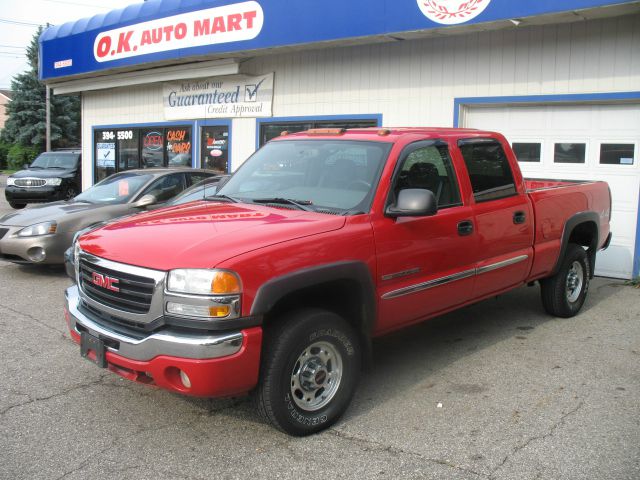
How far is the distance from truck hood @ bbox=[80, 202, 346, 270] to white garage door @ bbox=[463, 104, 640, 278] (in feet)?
20.3

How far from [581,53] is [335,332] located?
670 cm

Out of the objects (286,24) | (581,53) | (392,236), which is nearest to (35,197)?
(286,24)

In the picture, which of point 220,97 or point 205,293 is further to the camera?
point 220,97

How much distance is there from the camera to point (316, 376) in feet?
12.9

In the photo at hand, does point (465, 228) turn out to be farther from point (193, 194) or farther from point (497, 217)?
point (193, 194)

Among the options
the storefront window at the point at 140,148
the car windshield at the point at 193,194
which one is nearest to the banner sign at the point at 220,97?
the storefront window at the point at 140,148

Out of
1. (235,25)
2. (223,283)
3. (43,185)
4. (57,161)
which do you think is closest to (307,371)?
(223,283)

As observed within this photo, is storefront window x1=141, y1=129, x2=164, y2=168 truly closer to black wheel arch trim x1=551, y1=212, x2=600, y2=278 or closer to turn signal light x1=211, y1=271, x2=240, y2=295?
black wheel arch trim x1=551, y1=212, x2=600, y2=278

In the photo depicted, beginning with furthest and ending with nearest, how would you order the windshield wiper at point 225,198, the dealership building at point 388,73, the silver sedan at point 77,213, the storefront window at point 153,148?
1. the storefront window at point 153,148
2. the dealership building at point 388,73
3. the silver sedan at point 77,213
4. the windshield wiper at point 225,198

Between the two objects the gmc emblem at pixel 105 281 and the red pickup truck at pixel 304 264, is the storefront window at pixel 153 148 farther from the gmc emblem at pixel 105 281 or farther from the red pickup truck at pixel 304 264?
the gmc emblem at pixel 105 281

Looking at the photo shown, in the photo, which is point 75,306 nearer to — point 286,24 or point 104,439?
point 104,439

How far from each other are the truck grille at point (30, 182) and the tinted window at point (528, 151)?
13787 mm

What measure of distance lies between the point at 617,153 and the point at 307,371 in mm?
6725

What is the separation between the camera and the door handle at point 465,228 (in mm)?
4902
